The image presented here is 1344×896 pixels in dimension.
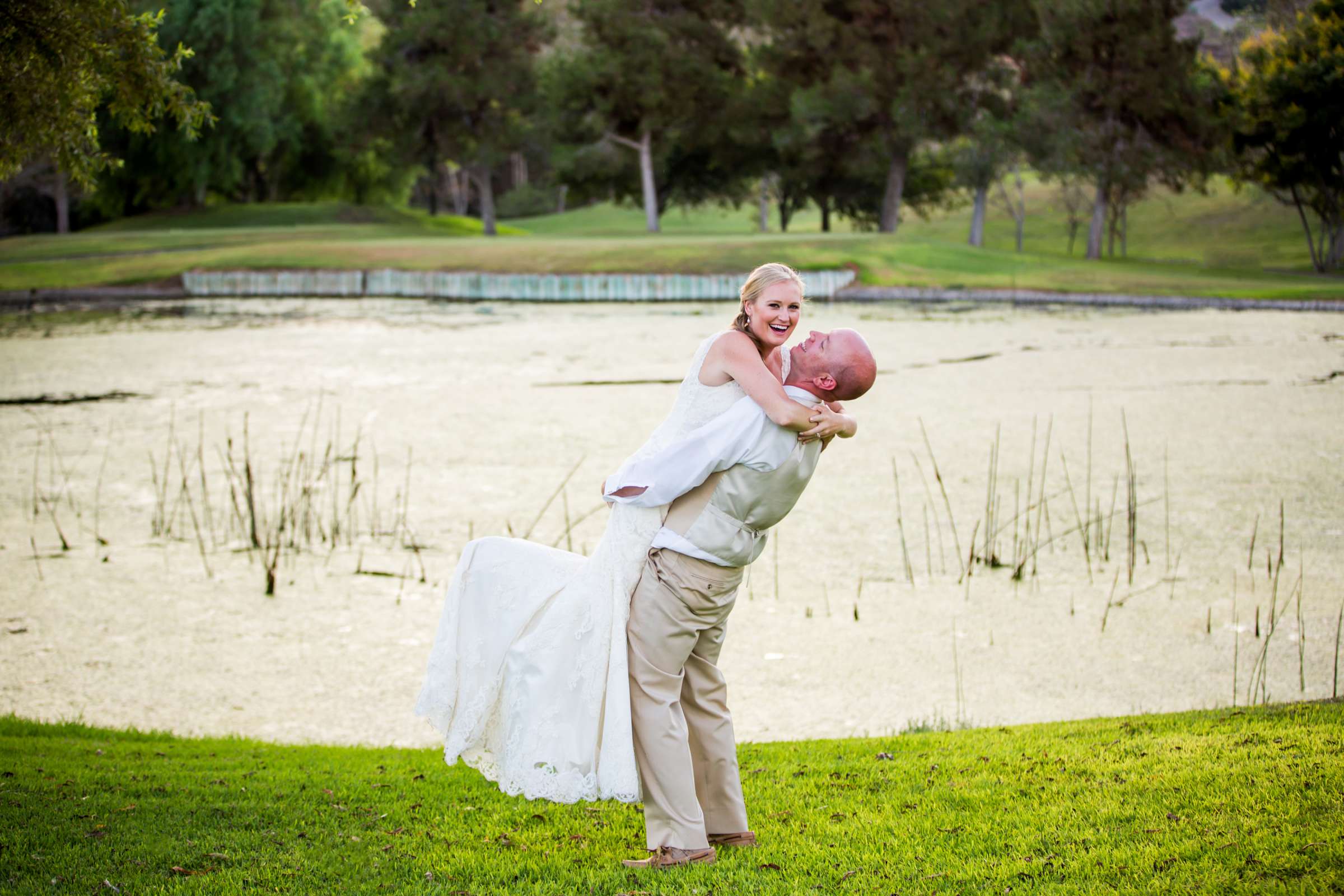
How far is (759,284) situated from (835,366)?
11.3 inches

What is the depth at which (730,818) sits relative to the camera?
11.1ft

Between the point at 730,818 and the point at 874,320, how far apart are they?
19.2 meters

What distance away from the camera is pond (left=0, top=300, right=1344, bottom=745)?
229 inches

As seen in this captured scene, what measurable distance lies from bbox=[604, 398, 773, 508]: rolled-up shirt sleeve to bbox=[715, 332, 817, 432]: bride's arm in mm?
45

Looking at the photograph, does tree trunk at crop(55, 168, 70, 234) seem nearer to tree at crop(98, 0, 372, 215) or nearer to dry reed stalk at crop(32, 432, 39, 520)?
tree at crop(98, 0, 372, 215)

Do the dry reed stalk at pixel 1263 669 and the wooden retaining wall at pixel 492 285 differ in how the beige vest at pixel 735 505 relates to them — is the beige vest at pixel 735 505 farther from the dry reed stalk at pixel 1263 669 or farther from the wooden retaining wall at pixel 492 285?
the wooden retaining wall at pixel 492 285

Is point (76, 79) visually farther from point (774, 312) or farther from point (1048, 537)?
point (1048, 537)

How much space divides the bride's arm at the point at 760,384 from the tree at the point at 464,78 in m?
41.9

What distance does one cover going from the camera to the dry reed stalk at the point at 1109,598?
6566 mm

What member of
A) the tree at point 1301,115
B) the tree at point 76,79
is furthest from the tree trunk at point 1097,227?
the tree at point 76,79

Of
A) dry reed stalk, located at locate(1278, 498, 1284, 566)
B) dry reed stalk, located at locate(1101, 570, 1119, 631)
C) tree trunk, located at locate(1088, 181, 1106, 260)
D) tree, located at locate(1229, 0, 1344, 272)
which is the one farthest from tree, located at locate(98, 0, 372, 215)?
dry reed stalk, located at locate(1101, 570, 1119, 631)

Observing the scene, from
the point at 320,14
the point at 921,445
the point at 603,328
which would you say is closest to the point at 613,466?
the point at 921,445

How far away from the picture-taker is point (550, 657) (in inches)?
125

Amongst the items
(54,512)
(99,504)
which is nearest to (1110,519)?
Result: (99,504)
